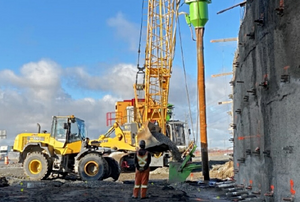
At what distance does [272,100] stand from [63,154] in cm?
1078

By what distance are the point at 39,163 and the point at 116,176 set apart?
3084mm

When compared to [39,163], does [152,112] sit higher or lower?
higher

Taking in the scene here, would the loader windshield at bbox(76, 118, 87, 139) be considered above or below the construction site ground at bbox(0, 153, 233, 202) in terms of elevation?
above

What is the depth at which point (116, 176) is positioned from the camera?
52.2 feet

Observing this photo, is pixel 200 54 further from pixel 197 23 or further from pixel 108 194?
pixel 108 194

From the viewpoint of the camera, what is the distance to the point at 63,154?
15680 mm

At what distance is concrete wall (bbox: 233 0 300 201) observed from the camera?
19.2 feet

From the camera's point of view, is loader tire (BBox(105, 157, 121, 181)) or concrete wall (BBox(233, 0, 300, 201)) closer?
concrete wall (BBox(233, 0, 300, 201))

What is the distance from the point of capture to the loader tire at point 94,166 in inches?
579

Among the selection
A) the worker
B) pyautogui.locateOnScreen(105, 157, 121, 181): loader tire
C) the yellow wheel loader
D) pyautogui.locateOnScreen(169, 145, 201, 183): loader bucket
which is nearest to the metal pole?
pyautogui.locateOnScreen(169, 145, 201, 183): loader bucket

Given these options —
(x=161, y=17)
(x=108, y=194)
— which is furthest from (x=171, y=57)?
(x=108, y=194)

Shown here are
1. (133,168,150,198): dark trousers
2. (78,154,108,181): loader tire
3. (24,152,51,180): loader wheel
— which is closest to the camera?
(133,168,150,198): dark trousers

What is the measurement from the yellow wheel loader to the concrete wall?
23.8 ft

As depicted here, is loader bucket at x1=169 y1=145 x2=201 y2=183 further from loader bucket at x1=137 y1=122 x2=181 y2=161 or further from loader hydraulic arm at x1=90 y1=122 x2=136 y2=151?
loader hydraulic arm at x1=90 y1=122 x2=136 y2=151
